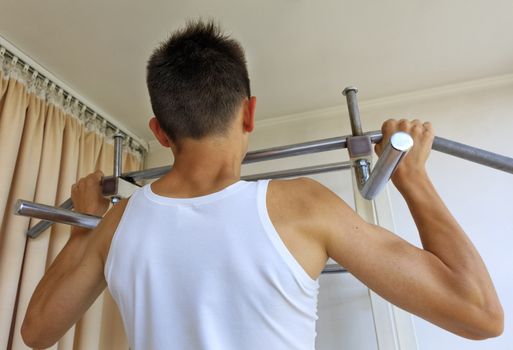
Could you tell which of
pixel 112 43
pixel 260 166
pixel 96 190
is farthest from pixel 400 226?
pixel 112 43

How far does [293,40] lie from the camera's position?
4.07ft

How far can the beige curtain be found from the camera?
1053 millimetres

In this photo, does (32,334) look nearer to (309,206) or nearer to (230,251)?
(230,251)

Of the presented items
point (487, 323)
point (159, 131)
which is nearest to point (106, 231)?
point (159, 131)

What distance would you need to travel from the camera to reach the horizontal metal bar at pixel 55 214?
30.7 inches

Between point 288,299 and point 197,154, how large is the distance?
0.90 ft

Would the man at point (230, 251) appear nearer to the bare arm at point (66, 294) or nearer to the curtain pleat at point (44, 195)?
the bare arm at point (66, 294)

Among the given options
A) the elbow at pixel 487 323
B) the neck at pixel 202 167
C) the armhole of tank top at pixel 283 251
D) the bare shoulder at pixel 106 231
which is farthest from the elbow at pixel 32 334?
the elbow at pixel 487 323

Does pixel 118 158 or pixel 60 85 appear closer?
pixel 118 158

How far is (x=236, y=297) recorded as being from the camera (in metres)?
0.46

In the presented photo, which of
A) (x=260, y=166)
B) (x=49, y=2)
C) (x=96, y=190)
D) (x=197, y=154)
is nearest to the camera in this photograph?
(x=197, y=154)

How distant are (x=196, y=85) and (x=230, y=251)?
29 cm

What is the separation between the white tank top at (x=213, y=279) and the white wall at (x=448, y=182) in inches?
36.0

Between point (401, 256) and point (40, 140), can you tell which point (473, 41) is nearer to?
point (401, 256)
